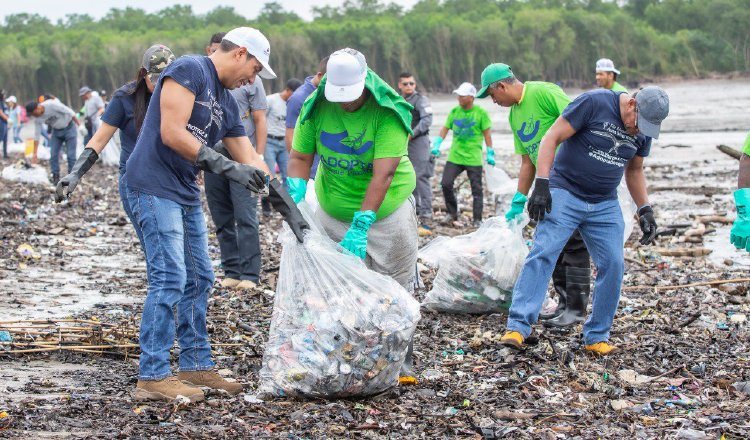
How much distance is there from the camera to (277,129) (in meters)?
11.5

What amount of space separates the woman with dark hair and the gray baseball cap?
2578mm

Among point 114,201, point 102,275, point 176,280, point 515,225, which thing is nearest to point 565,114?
point 515,225

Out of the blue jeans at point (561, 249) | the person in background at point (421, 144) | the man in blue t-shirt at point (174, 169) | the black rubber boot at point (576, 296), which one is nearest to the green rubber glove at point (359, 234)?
the man in blue t-shirt at point (174, 169)

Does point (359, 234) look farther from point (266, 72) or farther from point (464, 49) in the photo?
point (464, 49)

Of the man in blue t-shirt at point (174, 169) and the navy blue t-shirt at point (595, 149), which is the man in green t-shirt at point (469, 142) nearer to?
the navy blue t-shirt at point (595, 149)

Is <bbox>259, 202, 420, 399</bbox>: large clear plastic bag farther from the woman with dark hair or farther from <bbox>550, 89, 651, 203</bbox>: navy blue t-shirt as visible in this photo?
<bbox>550, 89, 651, 203</bbox>: navy blue t-shirt

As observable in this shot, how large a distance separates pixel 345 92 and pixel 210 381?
1.55 m

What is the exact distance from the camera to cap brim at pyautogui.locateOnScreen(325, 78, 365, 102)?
440 cm

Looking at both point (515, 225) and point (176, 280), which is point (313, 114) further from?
point (515, 225)

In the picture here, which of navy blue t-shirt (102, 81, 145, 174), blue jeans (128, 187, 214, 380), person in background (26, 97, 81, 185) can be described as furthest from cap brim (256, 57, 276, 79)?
person in background (26, 97, 81, 185)

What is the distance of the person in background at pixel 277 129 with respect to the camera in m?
11.5

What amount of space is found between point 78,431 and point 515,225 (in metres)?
3.37

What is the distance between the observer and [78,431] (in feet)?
13.0

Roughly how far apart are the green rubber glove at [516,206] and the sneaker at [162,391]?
2.67 m
